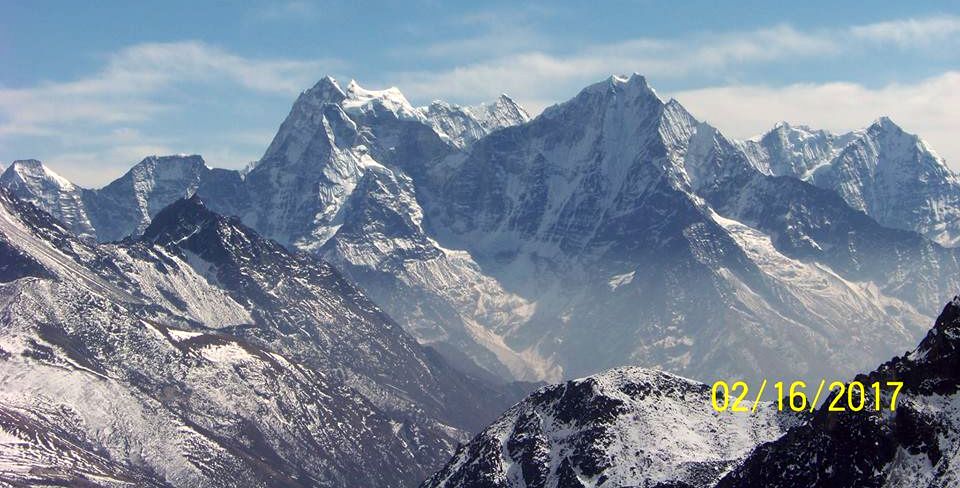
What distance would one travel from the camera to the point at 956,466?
Answer: 7825 inches
